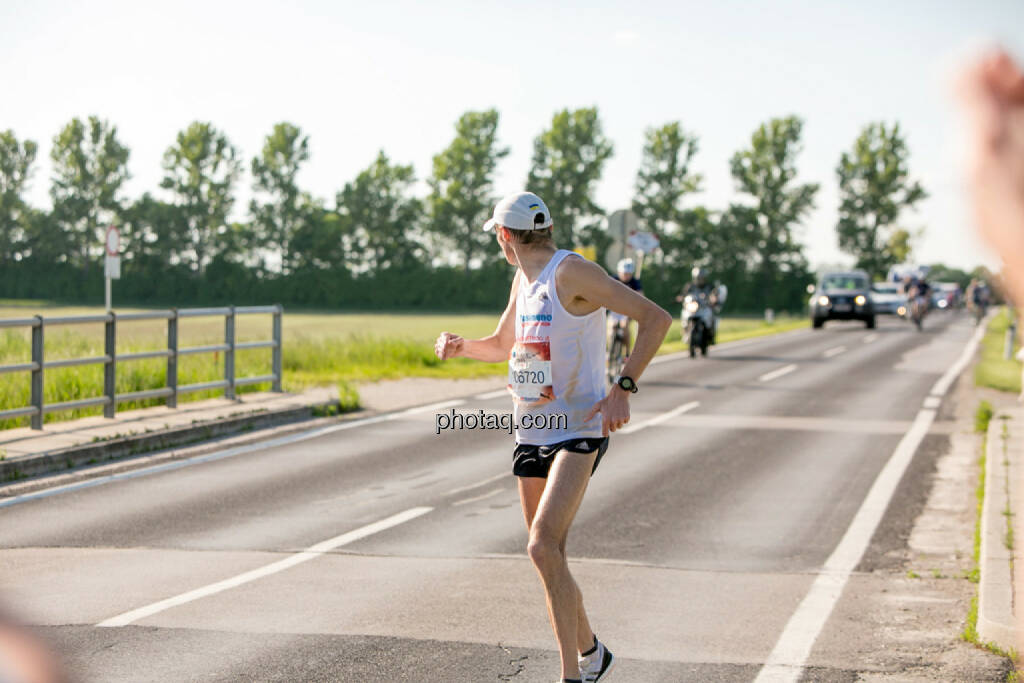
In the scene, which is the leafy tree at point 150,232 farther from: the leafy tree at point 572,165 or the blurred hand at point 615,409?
the blurred hand at point 615,409

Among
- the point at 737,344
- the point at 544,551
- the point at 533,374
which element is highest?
the point at 533,374

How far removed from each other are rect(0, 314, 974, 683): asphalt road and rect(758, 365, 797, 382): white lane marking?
7.61 metres

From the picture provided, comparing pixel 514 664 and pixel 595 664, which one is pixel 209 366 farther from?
pixel 595 664

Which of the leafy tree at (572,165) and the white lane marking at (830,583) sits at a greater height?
the leafy tree at (572,165)

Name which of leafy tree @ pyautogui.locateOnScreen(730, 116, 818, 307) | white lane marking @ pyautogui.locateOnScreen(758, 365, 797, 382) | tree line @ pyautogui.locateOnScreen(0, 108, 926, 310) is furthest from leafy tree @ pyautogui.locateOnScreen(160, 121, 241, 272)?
white lane marking @ pyautogui.locateOnScreen(758, 365, 797, 382)

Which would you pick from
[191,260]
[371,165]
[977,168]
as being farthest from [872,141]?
[977,168]

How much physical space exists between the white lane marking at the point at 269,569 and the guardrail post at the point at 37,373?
4.81 metres

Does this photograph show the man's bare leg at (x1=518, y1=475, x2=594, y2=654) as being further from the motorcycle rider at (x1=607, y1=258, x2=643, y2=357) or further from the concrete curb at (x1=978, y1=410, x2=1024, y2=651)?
the motorcycle rider at (x1=607, y1=258, x2=643, y2=357)

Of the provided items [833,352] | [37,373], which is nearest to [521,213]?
[37,373]

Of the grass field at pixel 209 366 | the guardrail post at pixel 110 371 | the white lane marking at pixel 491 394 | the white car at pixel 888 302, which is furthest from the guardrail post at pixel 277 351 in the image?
the white car at pixel 888 302

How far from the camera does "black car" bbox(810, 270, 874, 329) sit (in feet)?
146

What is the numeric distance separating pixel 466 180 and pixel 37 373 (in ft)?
258

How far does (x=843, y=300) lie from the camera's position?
44.7 m

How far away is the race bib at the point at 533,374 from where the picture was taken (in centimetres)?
489
